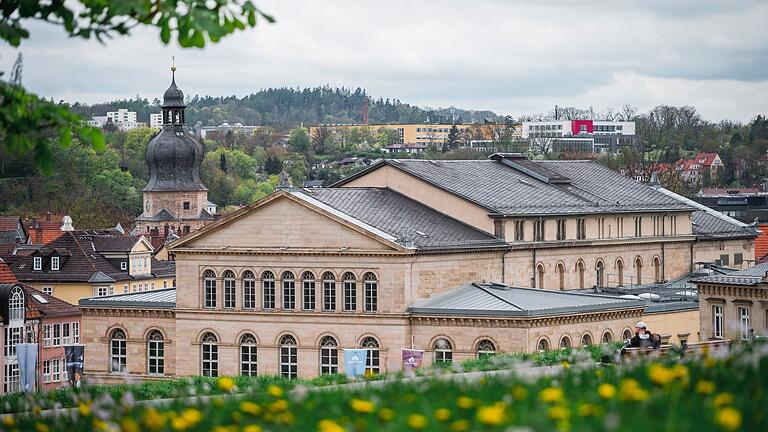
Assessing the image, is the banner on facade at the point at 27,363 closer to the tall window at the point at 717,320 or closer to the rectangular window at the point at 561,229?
the tall window at the point at 717,320

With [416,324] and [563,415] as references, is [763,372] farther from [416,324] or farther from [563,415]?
[416,324]

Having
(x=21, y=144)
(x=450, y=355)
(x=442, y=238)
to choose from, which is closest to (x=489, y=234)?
(x=442, y=238)

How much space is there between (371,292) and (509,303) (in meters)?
5.33

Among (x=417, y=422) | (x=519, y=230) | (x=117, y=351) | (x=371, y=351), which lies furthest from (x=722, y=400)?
(x=519, y=230)

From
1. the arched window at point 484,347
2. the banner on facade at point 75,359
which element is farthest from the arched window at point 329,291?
the banner on facade at point 75,359

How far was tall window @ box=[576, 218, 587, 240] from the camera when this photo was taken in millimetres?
79500

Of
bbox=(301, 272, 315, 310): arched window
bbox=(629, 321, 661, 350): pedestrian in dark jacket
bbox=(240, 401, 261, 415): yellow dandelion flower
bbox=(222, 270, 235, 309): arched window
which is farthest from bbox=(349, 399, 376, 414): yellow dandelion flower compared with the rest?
bbox=(222, 270, 235, 309): arched window

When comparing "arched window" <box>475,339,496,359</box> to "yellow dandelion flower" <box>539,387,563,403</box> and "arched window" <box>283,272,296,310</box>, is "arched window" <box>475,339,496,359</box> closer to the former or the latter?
"arched window" <box>283,272,296,310</box>

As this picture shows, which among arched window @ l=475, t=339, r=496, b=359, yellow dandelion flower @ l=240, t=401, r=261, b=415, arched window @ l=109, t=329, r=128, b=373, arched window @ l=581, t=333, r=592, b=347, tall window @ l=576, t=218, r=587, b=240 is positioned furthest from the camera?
tall window @ l=576, t=218, r=587, b=240

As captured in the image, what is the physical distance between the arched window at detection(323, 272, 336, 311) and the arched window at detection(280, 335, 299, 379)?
1738 millimetres

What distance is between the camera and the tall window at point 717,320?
69.6 metres

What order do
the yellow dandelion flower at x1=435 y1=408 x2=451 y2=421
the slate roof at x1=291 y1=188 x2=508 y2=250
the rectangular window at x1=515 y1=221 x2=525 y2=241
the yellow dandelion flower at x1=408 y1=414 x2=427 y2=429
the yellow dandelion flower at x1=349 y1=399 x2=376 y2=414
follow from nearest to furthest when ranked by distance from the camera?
the yellow dandelion flower at x1=408 y1=414 x2=427 y2=429 → the yellow dandelion flower at x1=435 y1=408 x2=451 y2=421 → the yellow dandelion flower at x1=349 y1=399 x2=376 y2=414 → the slate roof at x1=291 y1=188 x2=508 y2=250 → the rectangular window at x1=515 y1=221 x2=525 y2=241

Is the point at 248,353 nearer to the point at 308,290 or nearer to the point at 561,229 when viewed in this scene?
the point at 308,290

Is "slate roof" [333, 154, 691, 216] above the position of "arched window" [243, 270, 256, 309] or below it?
above
